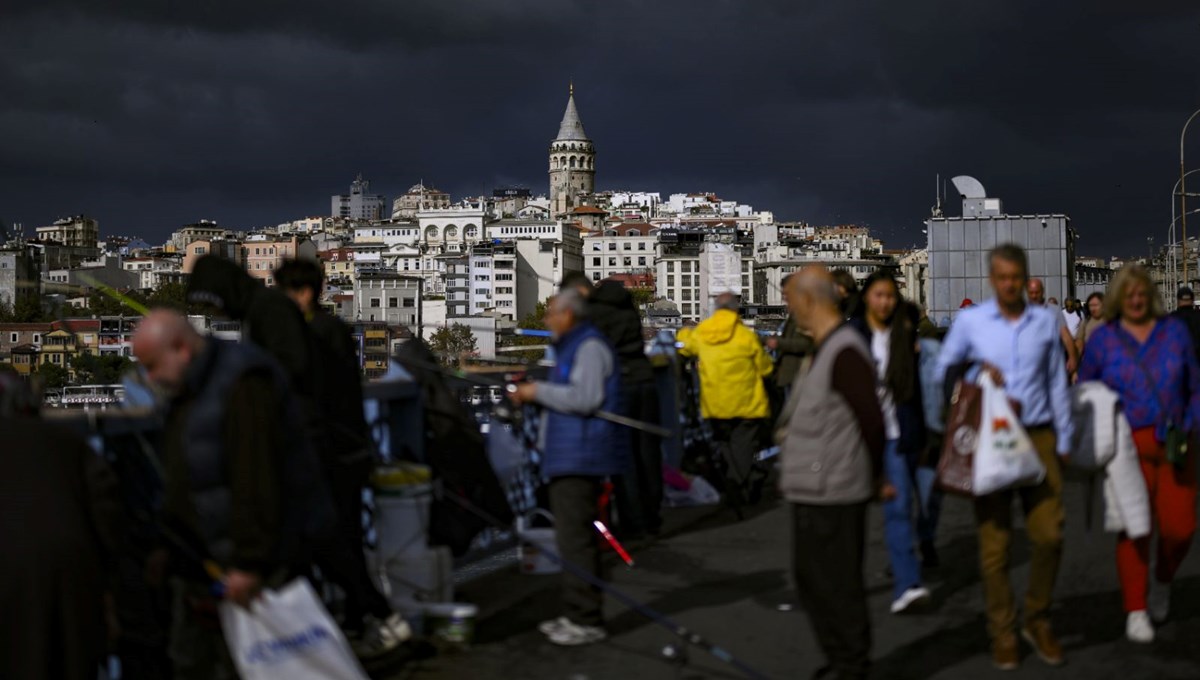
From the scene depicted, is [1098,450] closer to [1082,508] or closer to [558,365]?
[558,365]

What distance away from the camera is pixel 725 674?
6.34 meters

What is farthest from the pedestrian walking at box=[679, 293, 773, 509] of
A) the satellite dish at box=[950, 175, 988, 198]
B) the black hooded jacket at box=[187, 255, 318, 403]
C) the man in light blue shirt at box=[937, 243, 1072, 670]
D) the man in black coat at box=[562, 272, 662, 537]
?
the satellite dish at box=[950, 175, 988, 198]

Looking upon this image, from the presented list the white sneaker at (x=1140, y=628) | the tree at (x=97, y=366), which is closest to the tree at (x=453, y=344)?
the tree at (x=97, y=366)

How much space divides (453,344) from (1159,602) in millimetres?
116288

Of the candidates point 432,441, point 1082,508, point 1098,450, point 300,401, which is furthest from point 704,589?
point 1082,508

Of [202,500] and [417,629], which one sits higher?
[202,500]

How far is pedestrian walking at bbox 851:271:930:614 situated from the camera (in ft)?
24.6

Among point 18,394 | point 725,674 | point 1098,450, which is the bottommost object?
point 725,674

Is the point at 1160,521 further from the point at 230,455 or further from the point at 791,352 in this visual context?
the point at 230,455

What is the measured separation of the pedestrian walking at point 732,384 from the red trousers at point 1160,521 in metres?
4.21

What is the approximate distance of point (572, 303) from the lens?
22.6 ft

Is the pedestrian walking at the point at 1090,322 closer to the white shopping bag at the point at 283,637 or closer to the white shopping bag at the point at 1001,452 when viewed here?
the white shopping bag at the point at 1001,452

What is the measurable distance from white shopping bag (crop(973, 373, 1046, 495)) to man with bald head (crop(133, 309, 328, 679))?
2.72 meters

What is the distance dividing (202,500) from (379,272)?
641 ft
